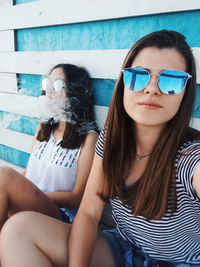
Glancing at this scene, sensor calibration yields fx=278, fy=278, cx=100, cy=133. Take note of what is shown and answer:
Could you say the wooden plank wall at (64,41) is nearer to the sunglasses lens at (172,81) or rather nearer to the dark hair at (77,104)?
the dark hair at (77,104)

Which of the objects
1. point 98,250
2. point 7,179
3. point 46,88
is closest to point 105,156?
point 98,250

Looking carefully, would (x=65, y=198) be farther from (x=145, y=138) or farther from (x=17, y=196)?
(x=145, y=138)

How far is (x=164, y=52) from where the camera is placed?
3.54ft

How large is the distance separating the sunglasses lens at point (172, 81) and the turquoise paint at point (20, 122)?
5.36 feet

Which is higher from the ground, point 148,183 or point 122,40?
point 122,40

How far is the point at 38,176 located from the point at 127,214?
0.87m

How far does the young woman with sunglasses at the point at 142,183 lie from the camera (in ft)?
3.57

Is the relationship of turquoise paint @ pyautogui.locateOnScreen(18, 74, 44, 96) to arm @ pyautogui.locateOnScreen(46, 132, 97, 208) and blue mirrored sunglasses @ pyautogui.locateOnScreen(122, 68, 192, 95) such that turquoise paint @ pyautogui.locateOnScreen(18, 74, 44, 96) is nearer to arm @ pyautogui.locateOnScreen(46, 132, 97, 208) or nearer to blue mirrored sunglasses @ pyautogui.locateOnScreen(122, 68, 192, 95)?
arm @ pyautogui.locateOnScreen(46, 132, 97, 208)

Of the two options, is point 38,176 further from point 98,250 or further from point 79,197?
point 98,250

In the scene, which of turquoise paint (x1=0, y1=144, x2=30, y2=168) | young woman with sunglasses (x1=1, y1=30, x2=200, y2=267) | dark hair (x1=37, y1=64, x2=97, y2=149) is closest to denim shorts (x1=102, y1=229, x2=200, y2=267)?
young woman with sunglasses (x1=1, y1=30, x2=200, y2=267)

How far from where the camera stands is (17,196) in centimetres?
157

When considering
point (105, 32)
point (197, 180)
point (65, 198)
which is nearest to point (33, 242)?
point (65, 198)

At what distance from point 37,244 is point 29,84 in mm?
1561

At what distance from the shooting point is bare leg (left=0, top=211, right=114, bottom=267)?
1.20 metres
